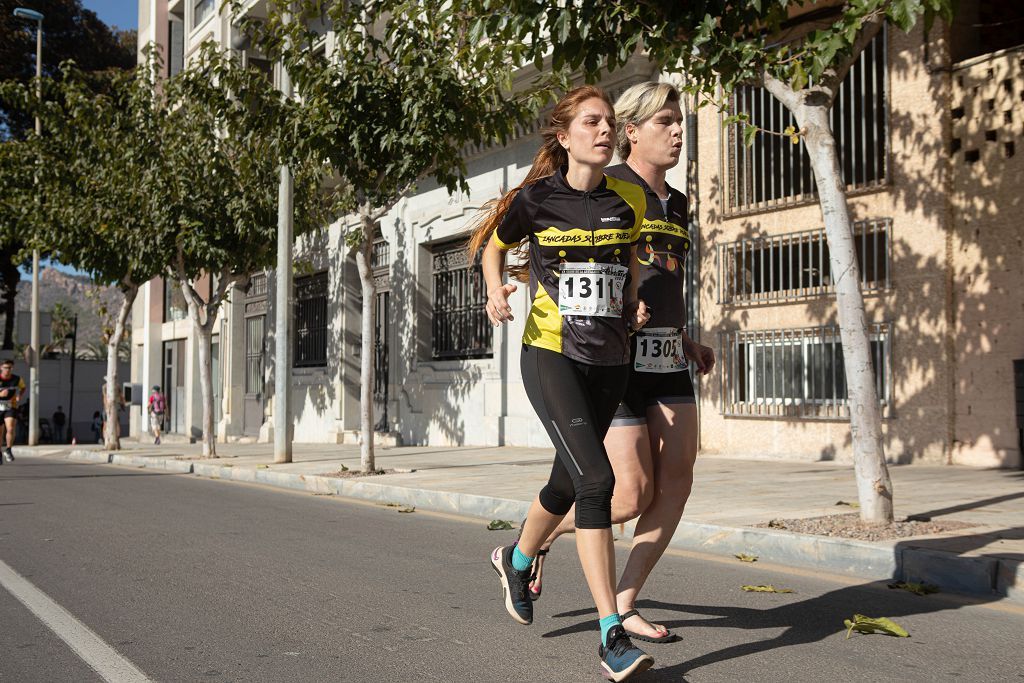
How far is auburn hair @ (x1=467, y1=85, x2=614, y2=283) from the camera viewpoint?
13.6 ft

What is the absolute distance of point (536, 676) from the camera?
3887 mm

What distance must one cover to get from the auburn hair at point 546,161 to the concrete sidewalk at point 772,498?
2.83m

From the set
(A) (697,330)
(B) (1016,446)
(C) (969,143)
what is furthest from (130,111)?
(B) (1016,446)

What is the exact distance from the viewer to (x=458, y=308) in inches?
780

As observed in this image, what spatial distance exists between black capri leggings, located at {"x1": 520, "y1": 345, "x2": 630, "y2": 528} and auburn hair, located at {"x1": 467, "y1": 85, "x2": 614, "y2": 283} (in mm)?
597

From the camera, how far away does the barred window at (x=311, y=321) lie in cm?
2472

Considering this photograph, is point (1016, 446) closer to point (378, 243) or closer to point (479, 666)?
point (479, 666)

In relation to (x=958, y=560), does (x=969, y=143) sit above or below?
above

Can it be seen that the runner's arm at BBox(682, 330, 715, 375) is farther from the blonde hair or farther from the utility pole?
the utility pole

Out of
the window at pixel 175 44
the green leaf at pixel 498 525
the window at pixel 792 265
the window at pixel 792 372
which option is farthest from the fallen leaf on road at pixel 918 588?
the window at pixel 175 44

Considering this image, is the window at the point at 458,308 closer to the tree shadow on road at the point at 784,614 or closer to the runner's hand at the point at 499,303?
the tree shadow on road at the point at 784,614

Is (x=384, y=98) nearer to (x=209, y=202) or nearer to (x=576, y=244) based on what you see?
(x=209, y=202)

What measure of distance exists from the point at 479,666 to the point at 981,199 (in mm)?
9656

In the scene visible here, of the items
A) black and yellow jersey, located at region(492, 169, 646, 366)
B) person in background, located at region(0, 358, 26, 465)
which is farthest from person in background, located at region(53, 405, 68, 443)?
black and yellow jersey, located at region(492, 169, 646, 366)
